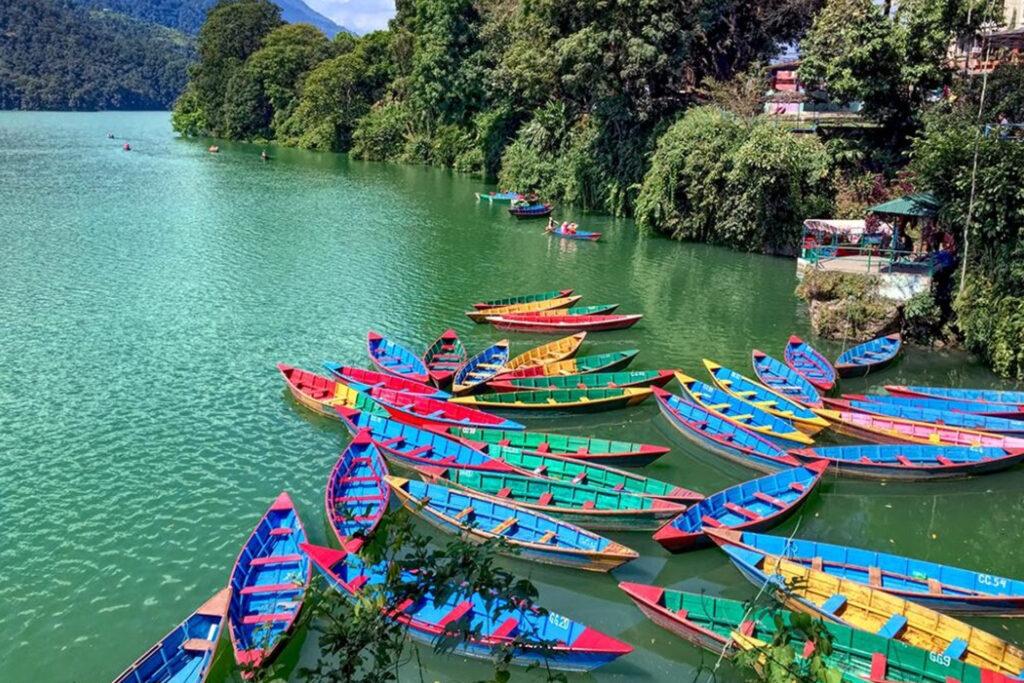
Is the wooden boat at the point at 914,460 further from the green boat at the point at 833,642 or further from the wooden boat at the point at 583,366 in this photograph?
the wooden boat at the point at 583,366

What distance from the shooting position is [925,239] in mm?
28578

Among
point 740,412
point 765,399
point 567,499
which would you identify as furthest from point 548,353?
point 567,499

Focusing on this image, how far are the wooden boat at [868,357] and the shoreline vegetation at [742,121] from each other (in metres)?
1.69

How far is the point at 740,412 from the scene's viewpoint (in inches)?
857

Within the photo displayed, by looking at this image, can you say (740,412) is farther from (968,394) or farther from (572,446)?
(968,394)

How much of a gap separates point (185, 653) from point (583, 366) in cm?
1491

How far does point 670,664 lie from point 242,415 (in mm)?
13845

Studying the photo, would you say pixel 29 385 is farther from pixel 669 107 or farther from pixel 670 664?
pixel 669 107

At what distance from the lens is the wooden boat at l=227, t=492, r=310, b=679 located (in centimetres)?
1252

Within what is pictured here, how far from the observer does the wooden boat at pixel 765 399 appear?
20.7 m

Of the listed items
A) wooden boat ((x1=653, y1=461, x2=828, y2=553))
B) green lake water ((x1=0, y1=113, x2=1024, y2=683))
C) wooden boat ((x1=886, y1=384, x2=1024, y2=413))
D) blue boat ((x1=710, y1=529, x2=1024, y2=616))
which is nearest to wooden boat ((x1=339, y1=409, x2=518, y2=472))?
green lake water ((x1=0, y1=113, x2=1024, y2=683))

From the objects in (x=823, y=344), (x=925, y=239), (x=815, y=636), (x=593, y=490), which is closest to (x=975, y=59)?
(x=925, y=239)

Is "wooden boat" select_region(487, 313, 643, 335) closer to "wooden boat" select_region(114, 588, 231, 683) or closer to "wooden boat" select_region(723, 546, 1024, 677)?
"wooden boat" select_region(723, 546, 1024, 677)

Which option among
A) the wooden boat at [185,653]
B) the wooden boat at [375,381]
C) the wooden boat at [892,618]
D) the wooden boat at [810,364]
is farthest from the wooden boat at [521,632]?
the wooden boat at [810,364]
